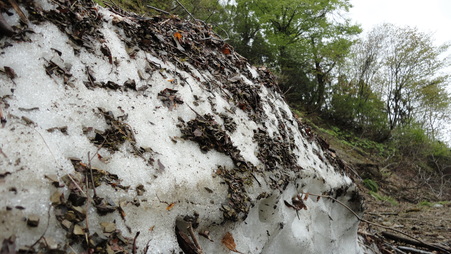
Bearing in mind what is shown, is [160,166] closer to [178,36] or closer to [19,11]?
[19,11]

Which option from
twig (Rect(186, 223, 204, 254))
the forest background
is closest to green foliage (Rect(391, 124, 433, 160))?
the forest background

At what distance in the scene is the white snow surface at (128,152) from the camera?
894 mm

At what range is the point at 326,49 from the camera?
1323cm

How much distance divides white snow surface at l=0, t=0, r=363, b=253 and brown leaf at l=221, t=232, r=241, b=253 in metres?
0.03

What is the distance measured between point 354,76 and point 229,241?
56.9 feet

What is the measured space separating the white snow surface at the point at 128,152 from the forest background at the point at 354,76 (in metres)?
9.02

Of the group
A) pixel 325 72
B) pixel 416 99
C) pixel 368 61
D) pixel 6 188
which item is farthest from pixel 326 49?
pixel 6 188

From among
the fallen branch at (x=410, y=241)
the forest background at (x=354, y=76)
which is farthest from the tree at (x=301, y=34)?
the fallen branch at (x=410, y=241)

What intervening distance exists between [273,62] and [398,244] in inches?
394

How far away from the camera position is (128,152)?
48.8 inches

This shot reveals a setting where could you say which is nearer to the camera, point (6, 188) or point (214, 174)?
point (6, 188)

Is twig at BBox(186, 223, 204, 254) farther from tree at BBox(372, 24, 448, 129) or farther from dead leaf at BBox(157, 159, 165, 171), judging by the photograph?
tree at BBox(372, 24, 448, 129)

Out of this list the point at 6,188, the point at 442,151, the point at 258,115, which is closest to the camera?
the point at 6,188

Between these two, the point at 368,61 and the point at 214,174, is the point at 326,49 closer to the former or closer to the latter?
the point at 368,61
